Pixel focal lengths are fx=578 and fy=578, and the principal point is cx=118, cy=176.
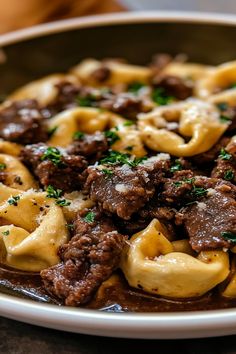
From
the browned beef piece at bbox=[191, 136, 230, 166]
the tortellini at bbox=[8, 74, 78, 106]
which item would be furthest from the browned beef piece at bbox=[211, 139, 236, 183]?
the tortellini at bbox=[8, 74, 78, 106]

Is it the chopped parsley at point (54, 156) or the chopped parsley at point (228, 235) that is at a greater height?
the chopped parsley at point (54, 156)

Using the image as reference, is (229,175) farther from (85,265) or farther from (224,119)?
(85,265)

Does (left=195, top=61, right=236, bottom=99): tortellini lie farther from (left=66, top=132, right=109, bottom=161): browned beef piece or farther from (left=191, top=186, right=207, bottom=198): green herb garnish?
(left=191, top=186, right=207, bottom=198): green herb garnish

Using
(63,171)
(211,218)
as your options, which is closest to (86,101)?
(63,171)

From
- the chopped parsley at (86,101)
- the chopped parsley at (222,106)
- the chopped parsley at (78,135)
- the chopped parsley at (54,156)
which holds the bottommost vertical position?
the chopped parsley at (222,106)

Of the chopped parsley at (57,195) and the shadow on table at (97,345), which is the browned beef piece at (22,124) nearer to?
the chopped parsley at (57,195)

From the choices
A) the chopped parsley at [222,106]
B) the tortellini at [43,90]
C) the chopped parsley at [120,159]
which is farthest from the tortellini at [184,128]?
the tortellini at [43,90]
